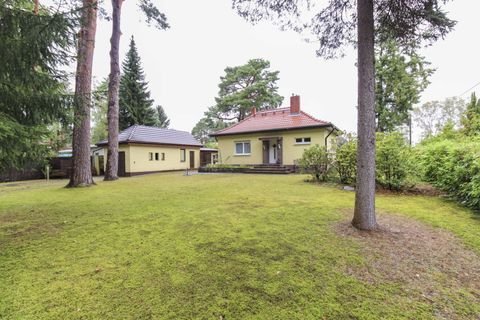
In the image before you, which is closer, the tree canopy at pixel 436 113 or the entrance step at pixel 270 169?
the entrance step at pixel 270 169

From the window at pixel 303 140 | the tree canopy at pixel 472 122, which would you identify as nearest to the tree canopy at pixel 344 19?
the tree canopy at pixel 472 122

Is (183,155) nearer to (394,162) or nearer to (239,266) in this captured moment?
(394,162)

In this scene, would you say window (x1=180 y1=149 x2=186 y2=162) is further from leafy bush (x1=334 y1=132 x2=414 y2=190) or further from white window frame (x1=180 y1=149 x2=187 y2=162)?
leafy bush (x1=334 y1=132 x2=414 y2=190)

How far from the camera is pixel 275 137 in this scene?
1747cm

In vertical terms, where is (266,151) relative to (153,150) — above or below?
below

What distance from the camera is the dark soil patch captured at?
7.15ft

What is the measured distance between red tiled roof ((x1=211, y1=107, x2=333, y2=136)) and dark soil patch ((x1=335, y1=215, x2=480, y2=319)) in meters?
12.6

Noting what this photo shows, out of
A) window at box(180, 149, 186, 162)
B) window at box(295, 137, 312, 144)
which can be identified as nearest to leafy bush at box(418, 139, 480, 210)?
window at box(295, 137, 312, 144)

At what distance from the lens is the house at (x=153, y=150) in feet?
55.4

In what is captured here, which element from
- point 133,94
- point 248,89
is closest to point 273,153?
point 248,89

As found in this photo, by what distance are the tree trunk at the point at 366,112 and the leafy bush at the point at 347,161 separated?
5.01m

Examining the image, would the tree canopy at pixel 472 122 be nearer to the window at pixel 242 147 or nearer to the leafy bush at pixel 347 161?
the leafy bush at pixel 347 161

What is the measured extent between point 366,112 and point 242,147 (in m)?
15.5

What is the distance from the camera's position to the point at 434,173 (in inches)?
320
